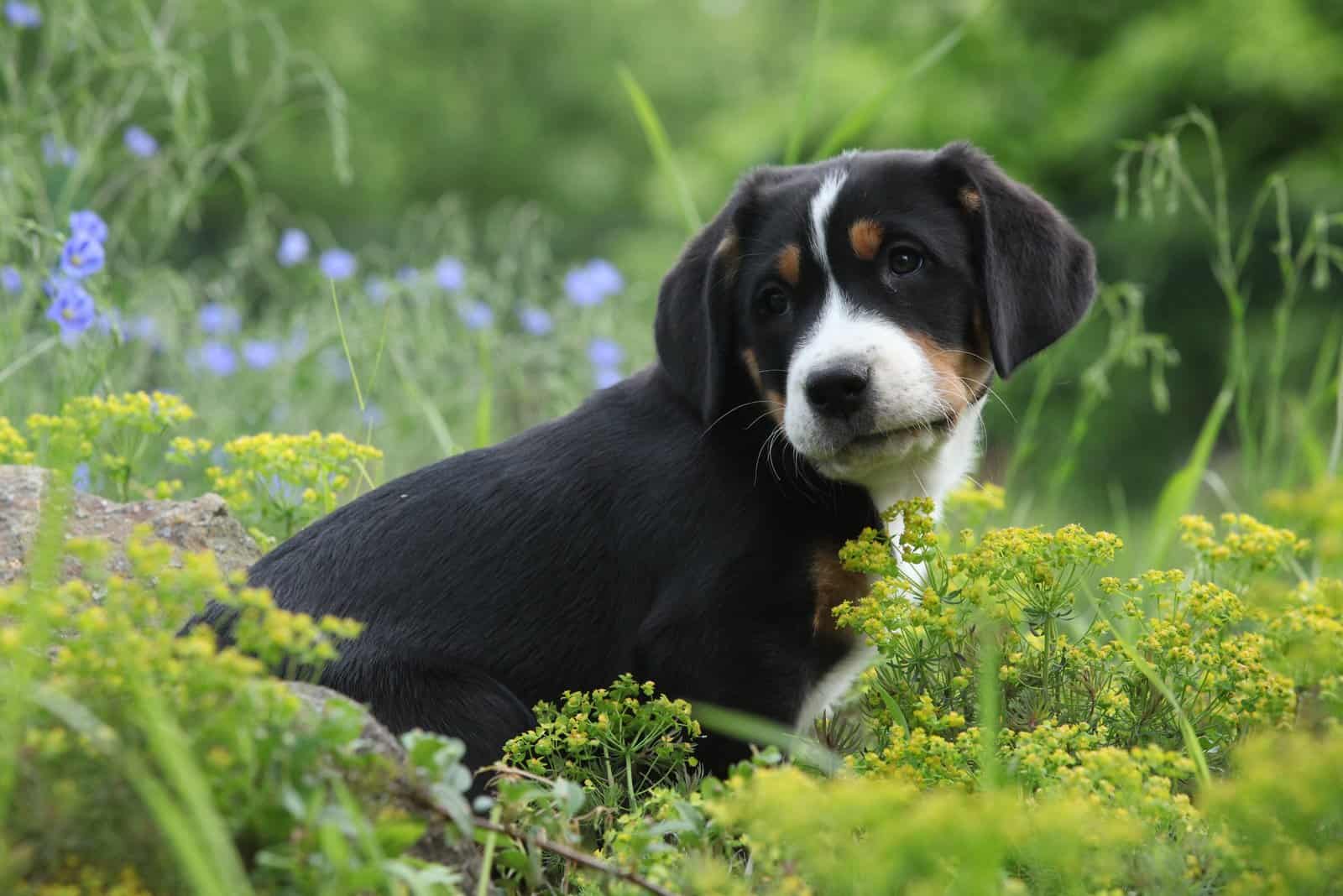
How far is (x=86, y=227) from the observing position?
13.3 feet

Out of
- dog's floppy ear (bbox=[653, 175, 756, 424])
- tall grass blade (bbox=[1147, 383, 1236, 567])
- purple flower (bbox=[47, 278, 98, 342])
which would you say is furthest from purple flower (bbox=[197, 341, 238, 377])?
tall grass blade (bbox=[1147, 383, 1236, 567])

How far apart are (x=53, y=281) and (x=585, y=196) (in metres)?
20.6

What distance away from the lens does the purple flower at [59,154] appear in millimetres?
4828

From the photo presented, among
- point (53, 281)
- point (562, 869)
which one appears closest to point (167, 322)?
point (53, 281)

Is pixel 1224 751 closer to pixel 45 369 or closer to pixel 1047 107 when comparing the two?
pixel 45 369

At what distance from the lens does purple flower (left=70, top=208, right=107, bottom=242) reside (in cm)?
402

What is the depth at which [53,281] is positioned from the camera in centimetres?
398

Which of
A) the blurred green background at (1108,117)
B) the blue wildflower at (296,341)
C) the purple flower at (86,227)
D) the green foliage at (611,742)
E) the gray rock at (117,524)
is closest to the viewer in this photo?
the green foliage at (611,742)

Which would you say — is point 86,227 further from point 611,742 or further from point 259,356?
point 611,742

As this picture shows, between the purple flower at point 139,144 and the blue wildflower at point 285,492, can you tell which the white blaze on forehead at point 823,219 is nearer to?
the blue wildflower at point 285,492

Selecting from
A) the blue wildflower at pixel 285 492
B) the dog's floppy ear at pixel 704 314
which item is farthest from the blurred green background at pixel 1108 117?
the dog's floppy ear at pixel 704 314

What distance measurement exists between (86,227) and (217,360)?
1499mm

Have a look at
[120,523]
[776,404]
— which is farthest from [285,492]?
[776,404]

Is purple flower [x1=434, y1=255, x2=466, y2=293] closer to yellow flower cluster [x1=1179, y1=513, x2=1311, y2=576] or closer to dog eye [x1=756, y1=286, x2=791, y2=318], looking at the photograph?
dog eye [x1=756, y1=286, x2=791, y2=318]
